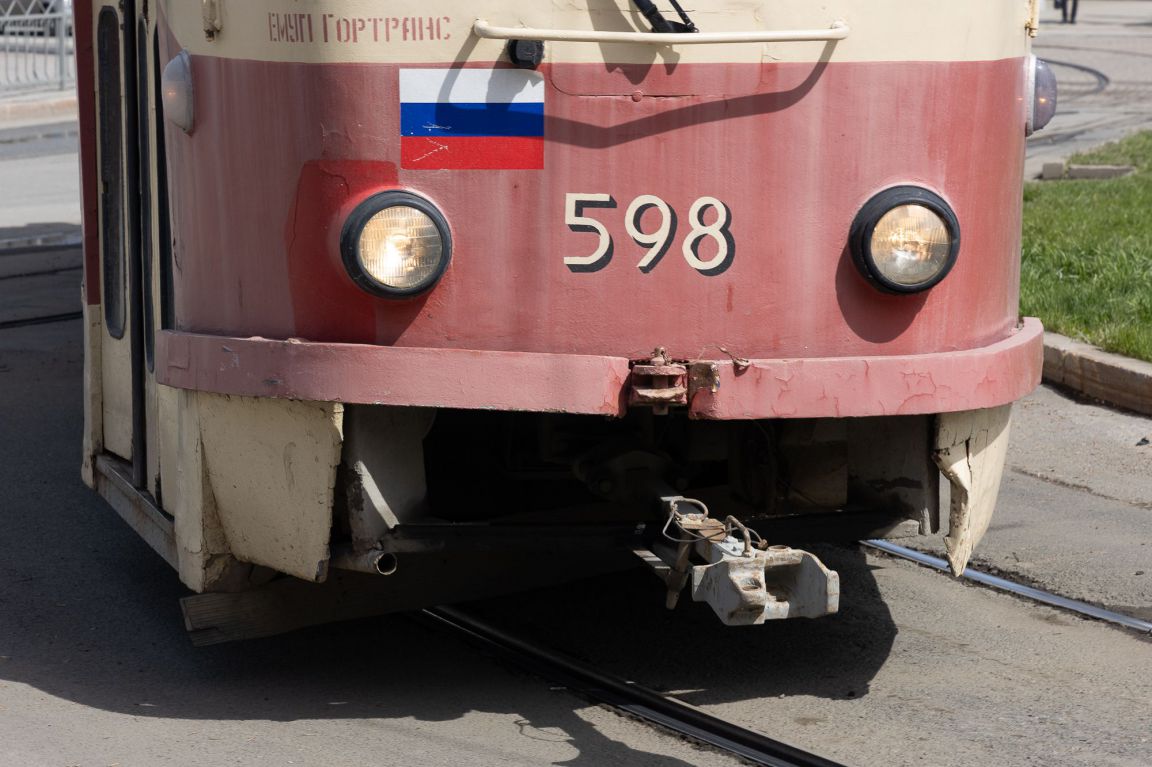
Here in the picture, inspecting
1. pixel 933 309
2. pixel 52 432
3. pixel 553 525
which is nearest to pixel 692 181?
pixel 933 309

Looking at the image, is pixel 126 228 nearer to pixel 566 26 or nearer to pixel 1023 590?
pixel 566 26

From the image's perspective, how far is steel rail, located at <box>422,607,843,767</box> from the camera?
3928 mm

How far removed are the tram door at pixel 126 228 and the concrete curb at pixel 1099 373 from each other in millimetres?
4374

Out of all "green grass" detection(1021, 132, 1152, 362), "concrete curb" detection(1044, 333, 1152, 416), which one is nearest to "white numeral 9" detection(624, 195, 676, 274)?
"concrete curb" detection(1044, 333, 1152, 416)

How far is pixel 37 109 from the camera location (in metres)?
21.6

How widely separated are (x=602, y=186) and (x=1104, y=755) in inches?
70.0

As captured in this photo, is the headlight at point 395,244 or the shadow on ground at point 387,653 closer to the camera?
the headlight at point 395,244

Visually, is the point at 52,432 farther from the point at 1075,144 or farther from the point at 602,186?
the point at 1075,144

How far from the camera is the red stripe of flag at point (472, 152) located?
3.74 m

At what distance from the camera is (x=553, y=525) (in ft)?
13.8

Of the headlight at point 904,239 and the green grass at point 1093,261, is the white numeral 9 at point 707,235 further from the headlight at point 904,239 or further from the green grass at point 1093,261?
the green grass at point 1093,261

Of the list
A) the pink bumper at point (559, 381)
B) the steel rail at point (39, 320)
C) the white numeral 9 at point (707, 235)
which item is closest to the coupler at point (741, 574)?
the pink bumper at point (559, 381)

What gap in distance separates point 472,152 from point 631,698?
1482 mm

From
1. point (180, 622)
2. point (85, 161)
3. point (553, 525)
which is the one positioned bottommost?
point (180, 622)
